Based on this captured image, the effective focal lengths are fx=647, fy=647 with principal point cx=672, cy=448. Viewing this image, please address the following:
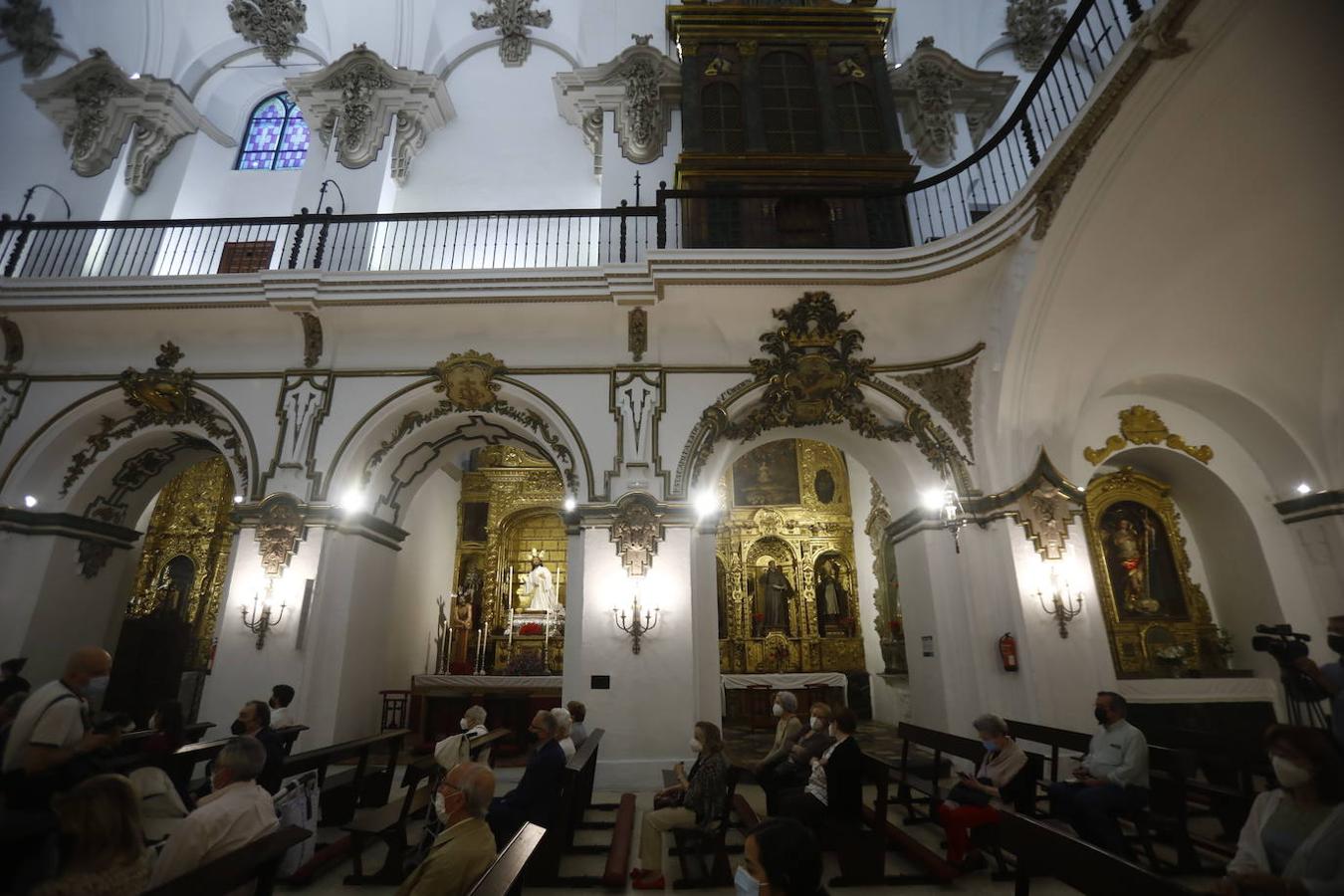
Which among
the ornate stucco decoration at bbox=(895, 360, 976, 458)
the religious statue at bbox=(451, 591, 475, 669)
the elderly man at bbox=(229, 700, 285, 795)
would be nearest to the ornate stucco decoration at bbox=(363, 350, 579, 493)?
the religious statue at bbox=(451, 591, 475, 669)

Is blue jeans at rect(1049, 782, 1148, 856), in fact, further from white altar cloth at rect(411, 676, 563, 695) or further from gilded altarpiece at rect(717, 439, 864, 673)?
gilded altarpiece at rect(717, 439, 864, 673)

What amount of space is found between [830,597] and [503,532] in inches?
270

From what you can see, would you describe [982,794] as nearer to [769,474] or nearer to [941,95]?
[769,474]

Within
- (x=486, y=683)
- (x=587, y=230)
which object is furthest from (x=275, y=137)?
(x=486, y=683)

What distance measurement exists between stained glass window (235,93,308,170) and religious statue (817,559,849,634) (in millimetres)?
12852

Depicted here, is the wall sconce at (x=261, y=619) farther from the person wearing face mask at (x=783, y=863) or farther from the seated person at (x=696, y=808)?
the person wearing face mask at (x=783, y=863)

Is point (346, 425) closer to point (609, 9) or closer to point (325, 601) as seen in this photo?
point (325, 601)

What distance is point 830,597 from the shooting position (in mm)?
12852

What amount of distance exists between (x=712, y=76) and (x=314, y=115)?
6842 millimetres

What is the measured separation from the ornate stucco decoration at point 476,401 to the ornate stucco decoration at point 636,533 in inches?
44.0

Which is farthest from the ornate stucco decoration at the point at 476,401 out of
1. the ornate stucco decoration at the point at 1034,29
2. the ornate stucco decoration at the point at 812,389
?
the ornate stucco decoration at the point at 1034,29

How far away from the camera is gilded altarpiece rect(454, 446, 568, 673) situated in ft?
43.0

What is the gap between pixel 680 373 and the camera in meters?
9.01

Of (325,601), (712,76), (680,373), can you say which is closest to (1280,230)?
(680,373)
